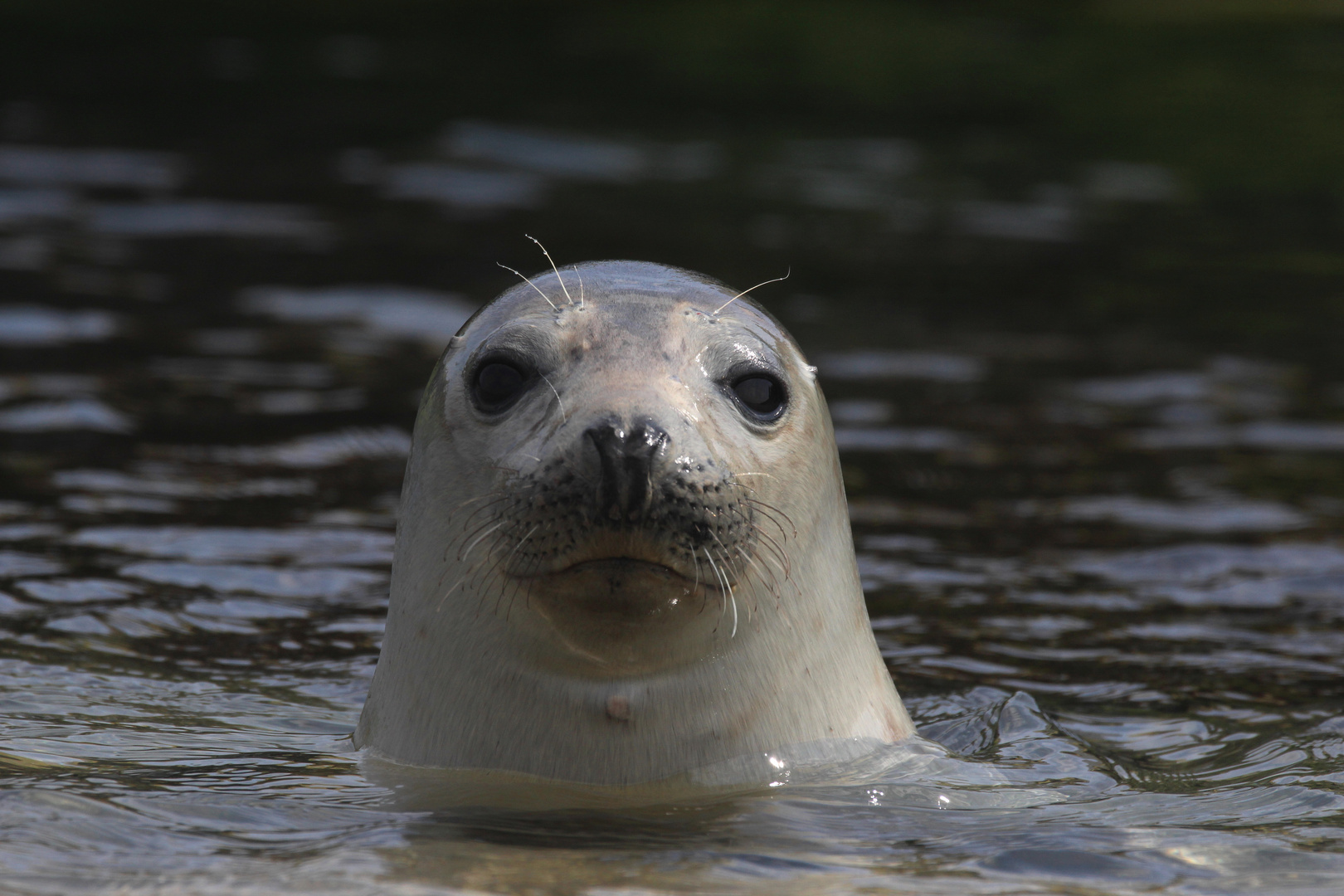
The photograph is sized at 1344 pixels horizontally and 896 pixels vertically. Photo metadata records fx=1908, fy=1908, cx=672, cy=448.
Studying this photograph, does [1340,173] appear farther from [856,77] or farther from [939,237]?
[856,77]

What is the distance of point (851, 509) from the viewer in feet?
24.7

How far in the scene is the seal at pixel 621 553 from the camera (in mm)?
3539

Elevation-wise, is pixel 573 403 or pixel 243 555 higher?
pixel 243 555

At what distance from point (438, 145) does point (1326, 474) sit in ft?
29.7

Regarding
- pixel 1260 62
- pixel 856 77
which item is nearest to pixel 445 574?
pixel 856 77

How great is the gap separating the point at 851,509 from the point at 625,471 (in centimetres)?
416

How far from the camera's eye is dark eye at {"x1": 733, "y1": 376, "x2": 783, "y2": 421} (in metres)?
4.04

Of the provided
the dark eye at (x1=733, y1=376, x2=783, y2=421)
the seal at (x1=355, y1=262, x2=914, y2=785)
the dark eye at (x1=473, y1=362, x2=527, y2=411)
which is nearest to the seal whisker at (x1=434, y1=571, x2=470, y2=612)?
the seal at (x1=355, y1=262, x2=914, y2=785)

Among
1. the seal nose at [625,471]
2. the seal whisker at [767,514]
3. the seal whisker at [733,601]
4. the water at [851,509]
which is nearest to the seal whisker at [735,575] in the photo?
the seal whisker at [733,601]

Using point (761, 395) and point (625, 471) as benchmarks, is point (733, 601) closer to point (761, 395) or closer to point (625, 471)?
point (625, 471)

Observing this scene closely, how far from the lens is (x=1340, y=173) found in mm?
15711

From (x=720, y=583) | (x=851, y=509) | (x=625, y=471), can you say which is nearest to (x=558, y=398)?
(x=625, y=471)

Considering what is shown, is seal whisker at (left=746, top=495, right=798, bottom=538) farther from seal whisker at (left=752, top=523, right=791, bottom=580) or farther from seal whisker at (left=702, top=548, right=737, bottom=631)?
seal whisker at (left=702, top=548, right=737, bottom=631)

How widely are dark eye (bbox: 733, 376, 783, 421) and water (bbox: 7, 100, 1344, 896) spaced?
2.52 feet
